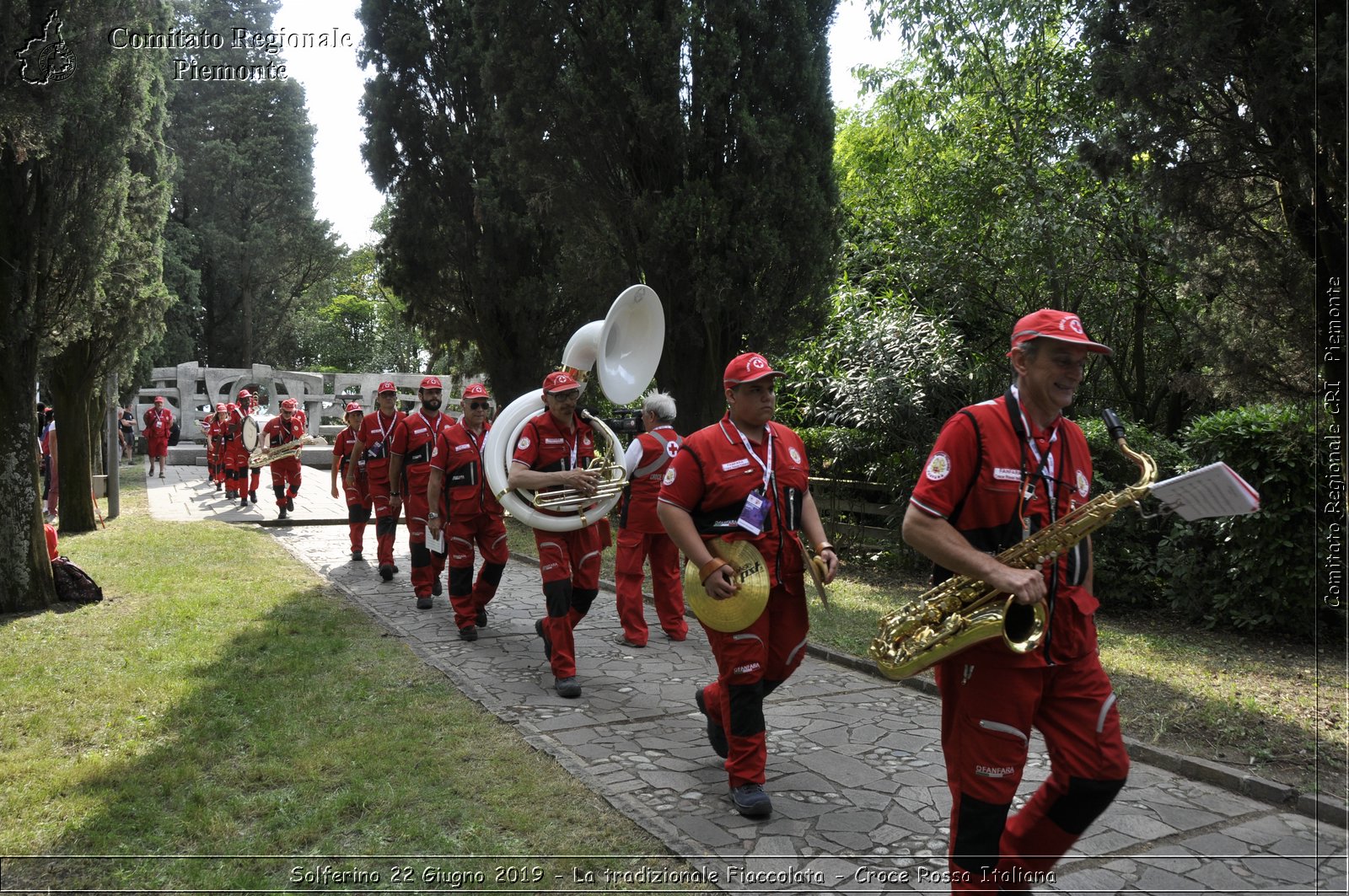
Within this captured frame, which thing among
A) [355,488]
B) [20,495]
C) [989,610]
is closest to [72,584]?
[20,495]

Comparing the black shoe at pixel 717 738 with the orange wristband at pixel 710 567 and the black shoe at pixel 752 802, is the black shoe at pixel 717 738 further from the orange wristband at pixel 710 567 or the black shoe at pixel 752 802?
the orange wristband at pixel 710 567

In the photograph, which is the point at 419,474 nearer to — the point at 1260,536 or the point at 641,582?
the point at 641,582

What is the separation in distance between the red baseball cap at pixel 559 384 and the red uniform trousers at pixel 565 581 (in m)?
0.98

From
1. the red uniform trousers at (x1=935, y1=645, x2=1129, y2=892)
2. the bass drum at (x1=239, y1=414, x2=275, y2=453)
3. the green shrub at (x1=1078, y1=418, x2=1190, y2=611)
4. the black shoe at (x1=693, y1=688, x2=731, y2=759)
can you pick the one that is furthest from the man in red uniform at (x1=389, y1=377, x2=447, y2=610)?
the bass drum at (x1=239, y1=414, x2=275, y2=453)

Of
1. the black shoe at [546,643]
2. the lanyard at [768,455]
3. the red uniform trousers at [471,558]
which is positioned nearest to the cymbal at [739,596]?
the lanyard at [768,455]

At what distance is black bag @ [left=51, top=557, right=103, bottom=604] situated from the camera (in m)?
9.20

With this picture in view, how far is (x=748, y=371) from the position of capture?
15.4ft

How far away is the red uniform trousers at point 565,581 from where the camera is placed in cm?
653

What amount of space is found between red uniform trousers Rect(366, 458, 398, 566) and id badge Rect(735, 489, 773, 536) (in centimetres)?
747

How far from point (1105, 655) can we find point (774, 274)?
19.4 ft

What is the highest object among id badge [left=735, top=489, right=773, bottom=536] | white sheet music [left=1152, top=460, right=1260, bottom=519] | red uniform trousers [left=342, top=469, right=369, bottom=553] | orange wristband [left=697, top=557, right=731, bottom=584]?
white sheet music [left=1152, top=460, right=1260, bottom=519]

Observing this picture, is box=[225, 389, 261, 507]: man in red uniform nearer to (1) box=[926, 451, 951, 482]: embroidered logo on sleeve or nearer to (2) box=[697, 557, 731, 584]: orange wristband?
(2) box=[697, 557, 731, 584]: orange wristband

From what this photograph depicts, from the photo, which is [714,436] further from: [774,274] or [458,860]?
[774,274]

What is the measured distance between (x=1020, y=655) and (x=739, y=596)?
57.5 inches
